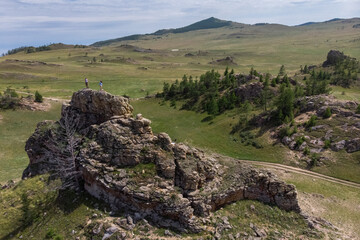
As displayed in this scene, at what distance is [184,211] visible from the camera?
76.8 ft

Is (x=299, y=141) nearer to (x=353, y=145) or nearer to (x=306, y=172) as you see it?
(x=306, y=172)

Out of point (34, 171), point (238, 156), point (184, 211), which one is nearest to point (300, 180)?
point (238, 156)

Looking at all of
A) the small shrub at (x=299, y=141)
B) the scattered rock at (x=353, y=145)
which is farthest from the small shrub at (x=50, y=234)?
the scattered rock at (x=353, y=145)

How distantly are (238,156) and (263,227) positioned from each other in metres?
24.8

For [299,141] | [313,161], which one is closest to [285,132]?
[299,141]

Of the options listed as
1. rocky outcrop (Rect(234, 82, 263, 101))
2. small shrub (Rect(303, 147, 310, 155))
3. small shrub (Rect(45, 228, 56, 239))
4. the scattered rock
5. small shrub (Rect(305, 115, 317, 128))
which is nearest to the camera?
small shrub (Rect(45, 228, 56, 239))

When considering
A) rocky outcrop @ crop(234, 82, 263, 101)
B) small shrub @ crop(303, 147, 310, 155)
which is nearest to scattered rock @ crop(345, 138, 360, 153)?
small shrub @ crop(303, 147, 310, 155)

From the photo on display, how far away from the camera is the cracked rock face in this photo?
23531mm

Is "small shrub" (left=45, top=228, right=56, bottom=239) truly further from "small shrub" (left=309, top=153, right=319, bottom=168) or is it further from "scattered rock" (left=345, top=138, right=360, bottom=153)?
"scattered rock" (left=345, top=138, right=360, bottom=153)

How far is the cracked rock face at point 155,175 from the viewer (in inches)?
926

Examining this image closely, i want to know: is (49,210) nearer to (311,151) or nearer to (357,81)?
(311,151)

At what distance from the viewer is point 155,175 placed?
82.4 ft

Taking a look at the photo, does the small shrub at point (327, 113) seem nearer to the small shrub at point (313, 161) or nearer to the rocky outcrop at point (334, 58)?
the small shrub at point (313, 161)

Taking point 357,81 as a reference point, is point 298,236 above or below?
below
